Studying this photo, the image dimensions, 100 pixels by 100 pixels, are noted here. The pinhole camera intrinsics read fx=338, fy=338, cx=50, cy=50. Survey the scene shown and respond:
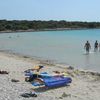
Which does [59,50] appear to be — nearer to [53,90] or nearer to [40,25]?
[53,90]

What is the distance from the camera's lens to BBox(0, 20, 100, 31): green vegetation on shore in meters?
135

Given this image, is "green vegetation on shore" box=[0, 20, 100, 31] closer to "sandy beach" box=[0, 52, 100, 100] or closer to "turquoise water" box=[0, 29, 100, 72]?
"turquoise water" box=[0, 29, 100, 72]

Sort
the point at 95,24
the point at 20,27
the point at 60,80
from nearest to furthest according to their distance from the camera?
the point at 60,80 → the point at 20,27 → the point at 95,24

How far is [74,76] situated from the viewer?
18.7m

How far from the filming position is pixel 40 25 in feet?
510

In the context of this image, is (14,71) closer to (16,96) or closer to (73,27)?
(16,96)

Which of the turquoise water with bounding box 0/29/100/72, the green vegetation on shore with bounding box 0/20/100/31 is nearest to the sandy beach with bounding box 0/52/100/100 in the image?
the turquoise water with bounding box 0/29/100/72

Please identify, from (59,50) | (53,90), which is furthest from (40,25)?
(53,90)

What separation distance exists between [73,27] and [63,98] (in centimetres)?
15521

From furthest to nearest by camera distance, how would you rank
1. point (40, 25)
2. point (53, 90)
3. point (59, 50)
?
1. point (40, 25)
2. point (59, 50)
3. point (53, 90)

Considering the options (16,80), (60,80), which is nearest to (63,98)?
(60,80)

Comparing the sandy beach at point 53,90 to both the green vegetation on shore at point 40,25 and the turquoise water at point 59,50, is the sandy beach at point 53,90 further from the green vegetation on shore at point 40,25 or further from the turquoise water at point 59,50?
the green vegetation on shore at point 40,25

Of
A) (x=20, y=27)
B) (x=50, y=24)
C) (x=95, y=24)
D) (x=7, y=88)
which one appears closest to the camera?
(x=7, y=88)

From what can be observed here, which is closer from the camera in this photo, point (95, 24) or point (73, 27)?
point (73, 27)
